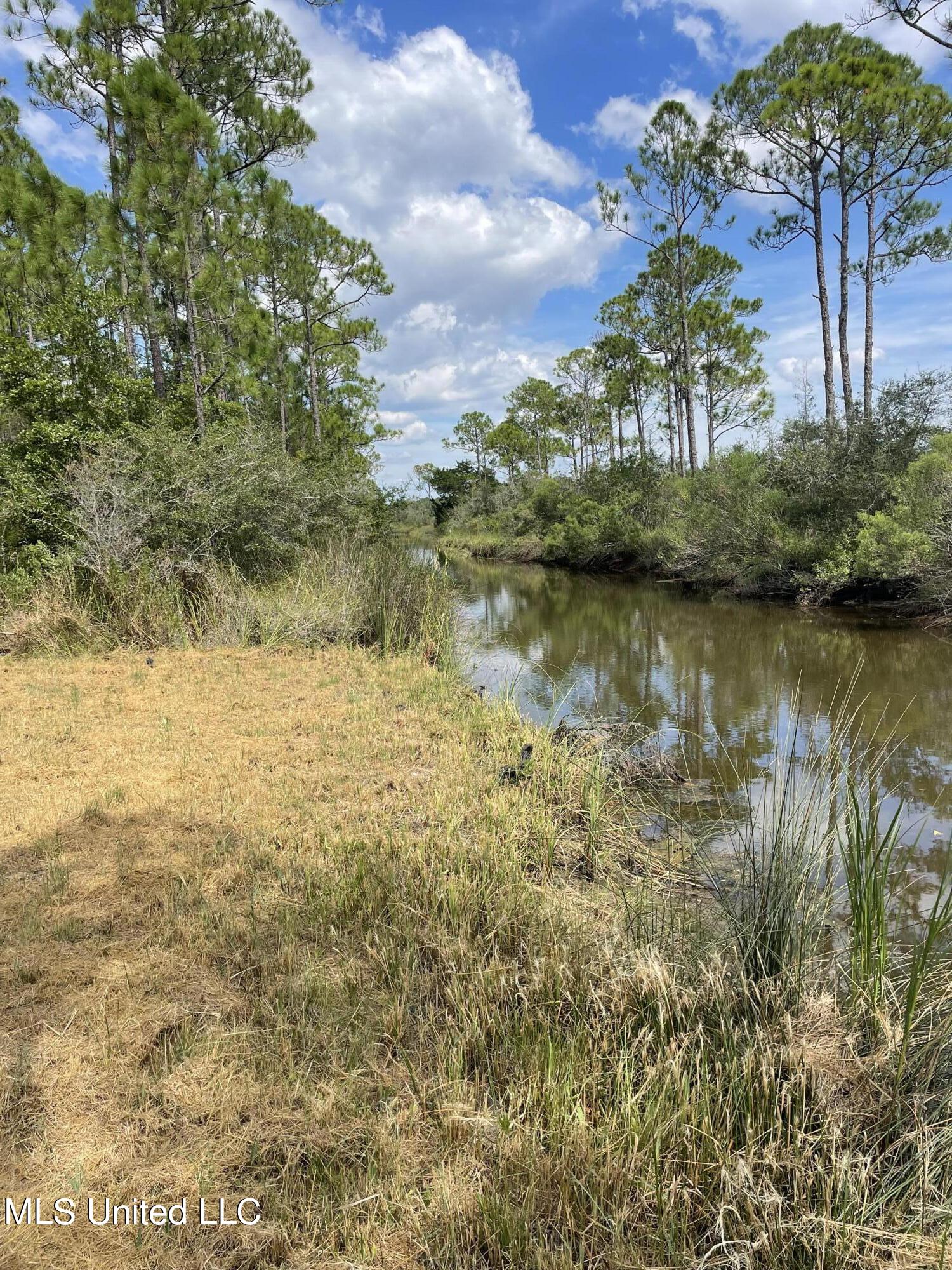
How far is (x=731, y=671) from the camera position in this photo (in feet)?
30.5

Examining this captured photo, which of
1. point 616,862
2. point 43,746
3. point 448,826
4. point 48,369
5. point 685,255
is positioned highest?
point 685,255

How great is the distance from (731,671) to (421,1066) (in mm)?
8165

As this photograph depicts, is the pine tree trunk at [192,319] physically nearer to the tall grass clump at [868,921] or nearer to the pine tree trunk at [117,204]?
the pine tree trunk at [117,204]

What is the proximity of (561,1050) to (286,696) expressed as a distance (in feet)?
16.0

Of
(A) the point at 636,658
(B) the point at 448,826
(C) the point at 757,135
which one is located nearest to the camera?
(B) the point at 448,826

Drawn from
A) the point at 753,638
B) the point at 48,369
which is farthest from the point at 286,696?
the point at 753,638

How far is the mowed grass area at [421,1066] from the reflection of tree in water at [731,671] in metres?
2.15

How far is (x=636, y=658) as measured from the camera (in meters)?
10.5

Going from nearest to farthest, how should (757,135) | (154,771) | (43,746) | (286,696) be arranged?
1. (154,771)
2. (43,746)
3. (286,696)
4. (757,135)

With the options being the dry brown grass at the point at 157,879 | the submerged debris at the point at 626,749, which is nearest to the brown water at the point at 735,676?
the submerged debris at the point at 626,749

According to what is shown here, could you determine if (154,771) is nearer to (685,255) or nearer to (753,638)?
(753,638)

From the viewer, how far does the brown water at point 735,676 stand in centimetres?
569

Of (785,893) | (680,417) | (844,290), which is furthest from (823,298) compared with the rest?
(785,893)

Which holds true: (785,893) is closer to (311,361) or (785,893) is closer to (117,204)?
(117,204)
